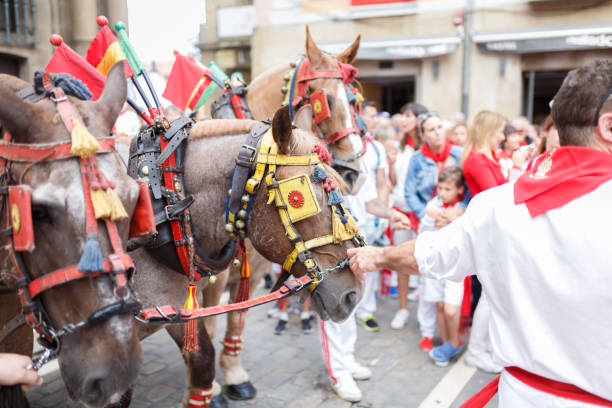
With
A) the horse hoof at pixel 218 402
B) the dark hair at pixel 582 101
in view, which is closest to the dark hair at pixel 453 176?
the horse hoof at pixel 218 402

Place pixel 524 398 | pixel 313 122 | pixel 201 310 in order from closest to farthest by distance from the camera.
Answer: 1. pixel 524 398
2. pixel 201 310
3. pixel 313 122

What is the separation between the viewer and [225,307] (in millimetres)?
2297

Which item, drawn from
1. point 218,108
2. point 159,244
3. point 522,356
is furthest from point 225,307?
point 218,108

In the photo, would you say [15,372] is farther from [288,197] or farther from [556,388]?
[556,388]

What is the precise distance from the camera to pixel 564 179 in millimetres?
1524

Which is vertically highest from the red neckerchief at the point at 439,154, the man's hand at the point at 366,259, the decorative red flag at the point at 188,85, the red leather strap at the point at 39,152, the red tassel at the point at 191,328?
the decorative red flag at the point at 188,85

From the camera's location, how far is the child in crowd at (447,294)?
14.6 ft

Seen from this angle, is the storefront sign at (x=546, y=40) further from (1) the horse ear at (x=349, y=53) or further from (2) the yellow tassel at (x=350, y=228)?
(2) the yellow tassel at (x=350, y=228)

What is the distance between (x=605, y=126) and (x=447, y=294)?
10.4ft

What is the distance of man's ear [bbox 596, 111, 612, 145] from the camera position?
4.97 feet

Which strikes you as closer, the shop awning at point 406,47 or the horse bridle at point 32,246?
the horse bridle at point 32,246

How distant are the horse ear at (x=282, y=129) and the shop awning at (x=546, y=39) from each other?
11595 millimetres

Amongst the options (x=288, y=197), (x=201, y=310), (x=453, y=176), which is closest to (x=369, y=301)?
(x=453, y=176)

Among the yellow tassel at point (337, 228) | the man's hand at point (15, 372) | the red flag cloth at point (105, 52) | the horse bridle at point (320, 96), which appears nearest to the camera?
the man's hand at point (15, 372)
